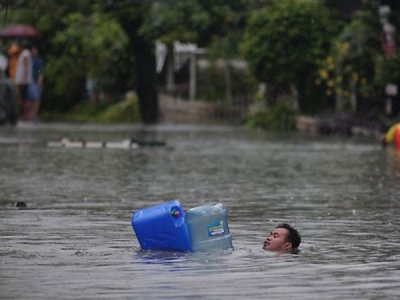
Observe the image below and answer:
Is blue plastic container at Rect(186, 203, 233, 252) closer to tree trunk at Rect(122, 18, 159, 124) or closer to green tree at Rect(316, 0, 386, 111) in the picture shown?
green tree at Rect(316, 0, 386, 111)

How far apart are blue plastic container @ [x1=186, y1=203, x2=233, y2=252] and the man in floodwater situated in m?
0.36

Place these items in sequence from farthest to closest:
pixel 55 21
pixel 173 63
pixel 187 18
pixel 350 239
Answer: pixel 173 63, pixel 55 21, pixel 187 18, pixel 350 239

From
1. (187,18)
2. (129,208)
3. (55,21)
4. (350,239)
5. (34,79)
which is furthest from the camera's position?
(55,21)

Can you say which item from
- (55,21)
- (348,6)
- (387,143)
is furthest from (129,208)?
(55,21)

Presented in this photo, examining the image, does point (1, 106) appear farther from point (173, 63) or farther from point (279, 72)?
point (173, 63)

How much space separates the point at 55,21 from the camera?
56.2m

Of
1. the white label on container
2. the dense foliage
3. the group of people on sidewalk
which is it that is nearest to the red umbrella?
the group of people on sidewalk

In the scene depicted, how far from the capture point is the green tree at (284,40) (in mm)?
46062

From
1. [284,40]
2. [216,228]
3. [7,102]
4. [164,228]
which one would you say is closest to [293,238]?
[216,228]

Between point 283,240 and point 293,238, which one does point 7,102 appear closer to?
point 293,238

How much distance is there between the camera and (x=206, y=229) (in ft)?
45.0

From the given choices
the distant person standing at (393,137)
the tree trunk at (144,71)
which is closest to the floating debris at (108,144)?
the distant person standing at (393,137)

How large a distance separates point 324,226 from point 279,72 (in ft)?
98.9

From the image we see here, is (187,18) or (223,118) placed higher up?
(187,18)
